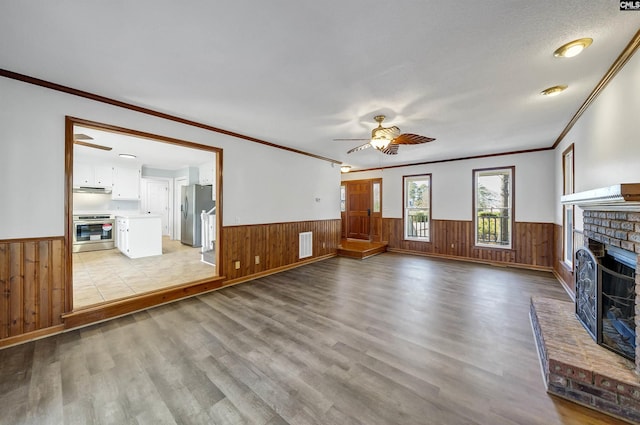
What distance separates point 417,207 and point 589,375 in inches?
217

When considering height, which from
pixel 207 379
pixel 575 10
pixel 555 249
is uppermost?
pixel 575 10

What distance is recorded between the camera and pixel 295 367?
6.59ft

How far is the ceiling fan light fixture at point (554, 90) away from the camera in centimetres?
256

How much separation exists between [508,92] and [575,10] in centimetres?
119

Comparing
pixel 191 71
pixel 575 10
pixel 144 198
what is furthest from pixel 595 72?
pixel 144 198

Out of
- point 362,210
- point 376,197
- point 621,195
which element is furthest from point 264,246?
point 621,195

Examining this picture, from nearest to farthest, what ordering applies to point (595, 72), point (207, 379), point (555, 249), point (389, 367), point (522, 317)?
1. point (207, 379)
2. point (389, 367)
3. point (595, 72)
4. point (522, 317)
5. point (555, 249)

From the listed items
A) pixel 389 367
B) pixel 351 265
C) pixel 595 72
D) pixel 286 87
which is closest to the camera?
pixel 389 367

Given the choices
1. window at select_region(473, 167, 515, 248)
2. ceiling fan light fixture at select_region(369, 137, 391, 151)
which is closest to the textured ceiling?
ceiling fan light fixture at select_region(369, 137, 391, 151)

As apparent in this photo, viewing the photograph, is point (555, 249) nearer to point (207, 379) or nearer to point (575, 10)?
point (575, 10)

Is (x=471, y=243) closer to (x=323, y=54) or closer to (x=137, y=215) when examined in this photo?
(x=323, y=54)

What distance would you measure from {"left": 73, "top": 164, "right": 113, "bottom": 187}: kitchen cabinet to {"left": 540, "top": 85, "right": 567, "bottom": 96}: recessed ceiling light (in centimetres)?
930

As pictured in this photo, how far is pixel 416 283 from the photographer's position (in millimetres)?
4156

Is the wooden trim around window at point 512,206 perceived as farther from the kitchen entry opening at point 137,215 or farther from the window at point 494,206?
the kitchen entry opening at point 137,215
